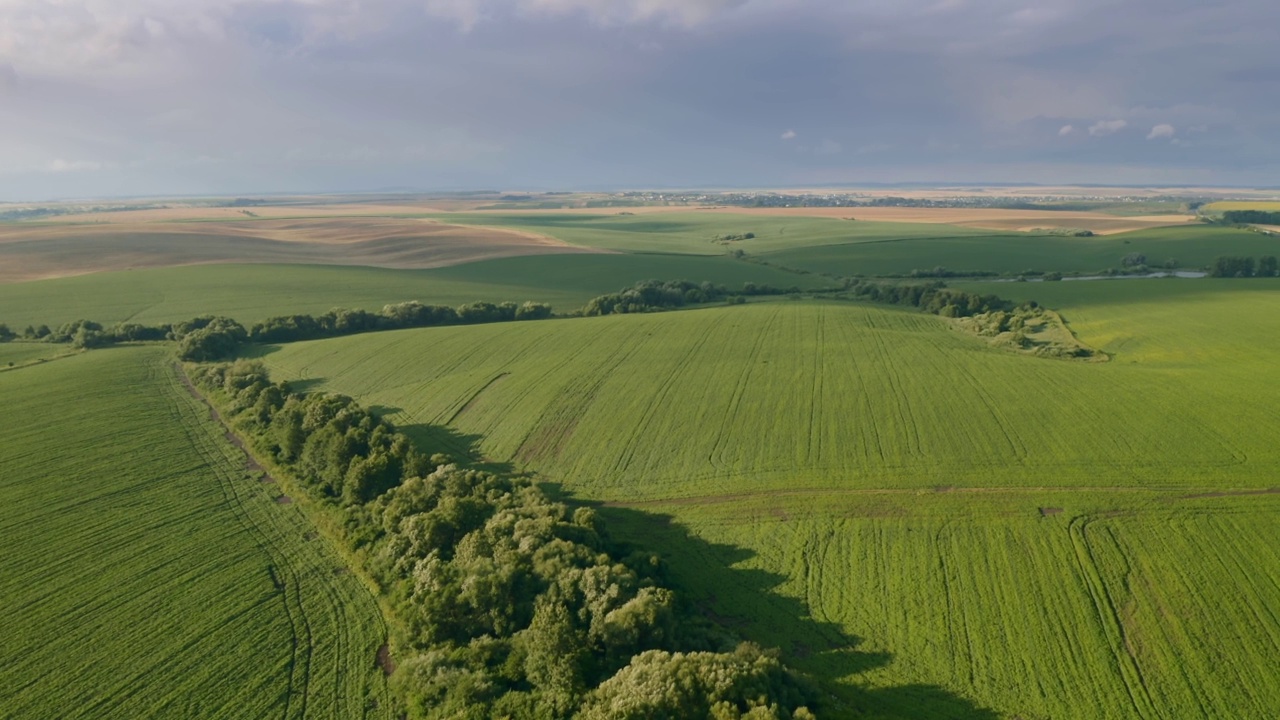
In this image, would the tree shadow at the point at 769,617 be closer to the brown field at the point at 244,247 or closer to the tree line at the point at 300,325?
the tree line at the point at 300,325

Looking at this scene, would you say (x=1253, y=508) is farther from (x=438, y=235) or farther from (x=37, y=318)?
(x=438, y=235)

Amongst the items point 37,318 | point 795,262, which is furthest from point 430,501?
point 795,262

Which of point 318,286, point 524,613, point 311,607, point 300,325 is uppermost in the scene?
point 318,286

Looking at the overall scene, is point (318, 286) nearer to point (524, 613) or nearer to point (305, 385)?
point (305, 385)

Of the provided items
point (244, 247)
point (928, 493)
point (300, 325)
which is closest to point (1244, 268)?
point (928, 493)

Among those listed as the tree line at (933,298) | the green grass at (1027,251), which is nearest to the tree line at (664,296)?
the tree line at (933,298)

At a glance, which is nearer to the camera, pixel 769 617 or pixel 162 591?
pixel 769 617
